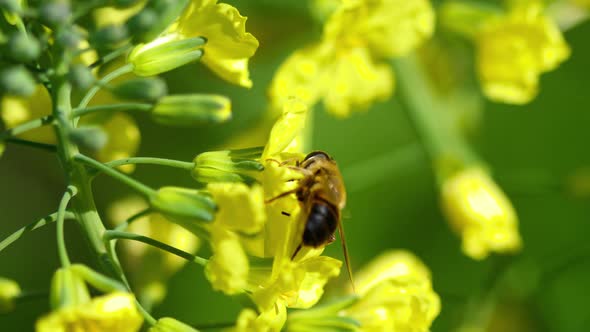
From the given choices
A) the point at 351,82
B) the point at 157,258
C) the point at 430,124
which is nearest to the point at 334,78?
the point at 351,82

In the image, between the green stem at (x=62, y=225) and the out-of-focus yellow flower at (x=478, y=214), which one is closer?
the green stem at (x=62, y=225)

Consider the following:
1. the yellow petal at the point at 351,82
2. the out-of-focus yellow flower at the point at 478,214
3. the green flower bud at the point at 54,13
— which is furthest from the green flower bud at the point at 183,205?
the out-of-focus yellow flower at the point at 478,214

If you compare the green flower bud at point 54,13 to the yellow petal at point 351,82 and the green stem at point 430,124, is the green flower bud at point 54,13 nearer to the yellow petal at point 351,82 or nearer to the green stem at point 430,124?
the yellow petal at point 351,82

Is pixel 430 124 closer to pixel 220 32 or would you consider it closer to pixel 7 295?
pixel 220 32

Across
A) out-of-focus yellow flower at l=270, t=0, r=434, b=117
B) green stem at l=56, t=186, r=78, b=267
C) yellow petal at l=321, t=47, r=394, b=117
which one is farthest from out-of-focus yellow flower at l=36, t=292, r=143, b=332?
yellow petal at l=321, t=47, r=394, b=117

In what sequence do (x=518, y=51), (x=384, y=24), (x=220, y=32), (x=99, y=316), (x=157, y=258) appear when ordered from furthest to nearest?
(x=518, y=51) < (x=384, y=24) < (x=157, y=258) < (x=220, y=32) < (x=99, y=316)
